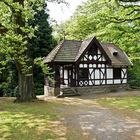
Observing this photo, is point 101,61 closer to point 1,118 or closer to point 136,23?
point 136,23

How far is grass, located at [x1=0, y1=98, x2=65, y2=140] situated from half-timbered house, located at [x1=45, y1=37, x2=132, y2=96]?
11.6 m

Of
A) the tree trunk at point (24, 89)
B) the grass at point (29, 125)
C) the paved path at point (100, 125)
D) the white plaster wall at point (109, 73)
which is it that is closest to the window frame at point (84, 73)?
the white plaster wall at point (109, 73)

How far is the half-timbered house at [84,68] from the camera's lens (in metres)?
30.1

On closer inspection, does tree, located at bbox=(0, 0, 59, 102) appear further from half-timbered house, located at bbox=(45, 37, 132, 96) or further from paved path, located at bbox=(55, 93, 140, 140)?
half-timbered house, located at bbox=(45, 37, 132, 96)

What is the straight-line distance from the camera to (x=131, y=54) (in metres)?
37.5

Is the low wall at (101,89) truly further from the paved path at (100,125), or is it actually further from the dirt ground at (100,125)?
the paved path at (100,125)

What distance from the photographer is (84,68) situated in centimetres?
3125

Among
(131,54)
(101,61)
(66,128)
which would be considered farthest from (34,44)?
(66,128)

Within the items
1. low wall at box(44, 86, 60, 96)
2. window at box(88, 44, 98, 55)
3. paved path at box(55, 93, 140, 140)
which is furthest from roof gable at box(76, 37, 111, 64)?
paved path at box(55, 93, 140, 140)

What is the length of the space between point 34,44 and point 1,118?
22338 mm

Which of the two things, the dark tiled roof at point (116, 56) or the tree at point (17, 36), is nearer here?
the tree at point (17, 36)

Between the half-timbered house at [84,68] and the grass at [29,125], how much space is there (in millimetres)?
11568

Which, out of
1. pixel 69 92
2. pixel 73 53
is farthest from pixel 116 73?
pixel 69 92

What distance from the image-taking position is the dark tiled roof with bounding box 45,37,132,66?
30.2 meters
